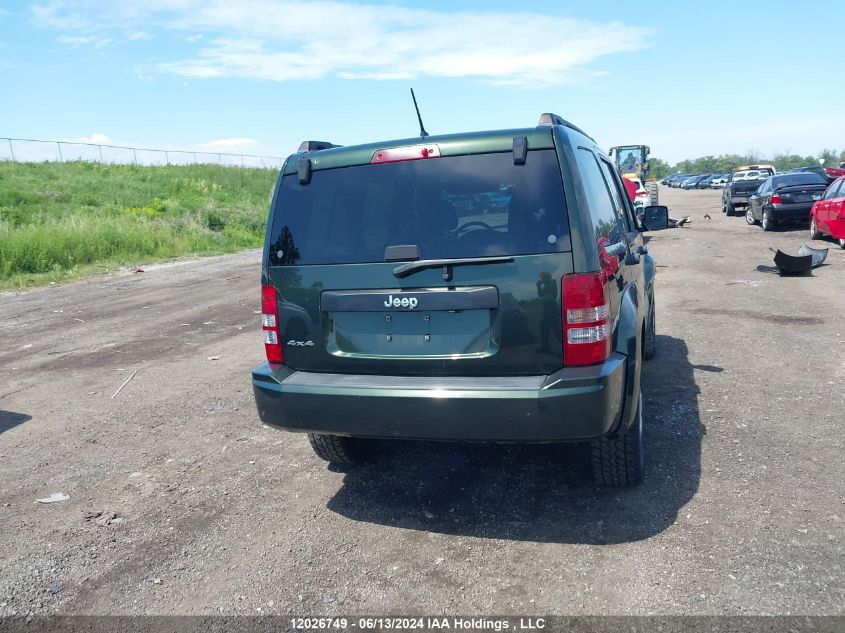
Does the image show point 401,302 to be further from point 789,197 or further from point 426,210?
point 789,197

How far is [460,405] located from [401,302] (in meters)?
0.60

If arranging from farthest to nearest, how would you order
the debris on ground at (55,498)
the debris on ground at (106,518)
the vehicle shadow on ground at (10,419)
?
the vehicle shadow on ground at (10,419), the debris on ground at (55,498), the debris on ground at (106,518)

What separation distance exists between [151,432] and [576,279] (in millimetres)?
3835

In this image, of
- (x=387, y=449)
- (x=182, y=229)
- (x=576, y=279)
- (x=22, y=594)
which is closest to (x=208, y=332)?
(x=387, y=449)

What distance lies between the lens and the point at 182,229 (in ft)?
81.6

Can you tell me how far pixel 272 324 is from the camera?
3.92 meters

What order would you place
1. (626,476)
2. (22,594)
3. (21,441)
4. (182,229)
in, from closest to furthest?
(22,594) < (626,476) < (21,441) < (182,229)

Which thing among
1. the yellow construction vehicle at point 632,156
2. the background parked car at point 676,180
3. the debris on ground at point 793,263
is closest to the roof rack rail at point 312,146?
the debris on ground at point 793,263

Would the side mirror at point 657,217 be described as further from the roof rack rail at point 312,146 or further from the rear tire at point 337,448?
the rear tire at point 337,448

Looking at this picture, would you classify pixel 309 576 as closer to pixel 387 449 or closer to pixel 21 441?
pixel 387 449

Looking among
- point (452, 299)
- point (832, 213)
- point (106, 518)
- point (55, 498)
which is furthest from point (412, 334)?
point (832, 213)

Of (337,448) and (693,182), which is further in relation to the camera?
(693,182)

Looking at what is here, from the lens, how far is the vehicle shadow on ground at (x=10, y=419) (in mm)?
5887

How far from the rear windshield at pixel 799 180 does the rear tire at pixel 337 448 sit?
1898cm
